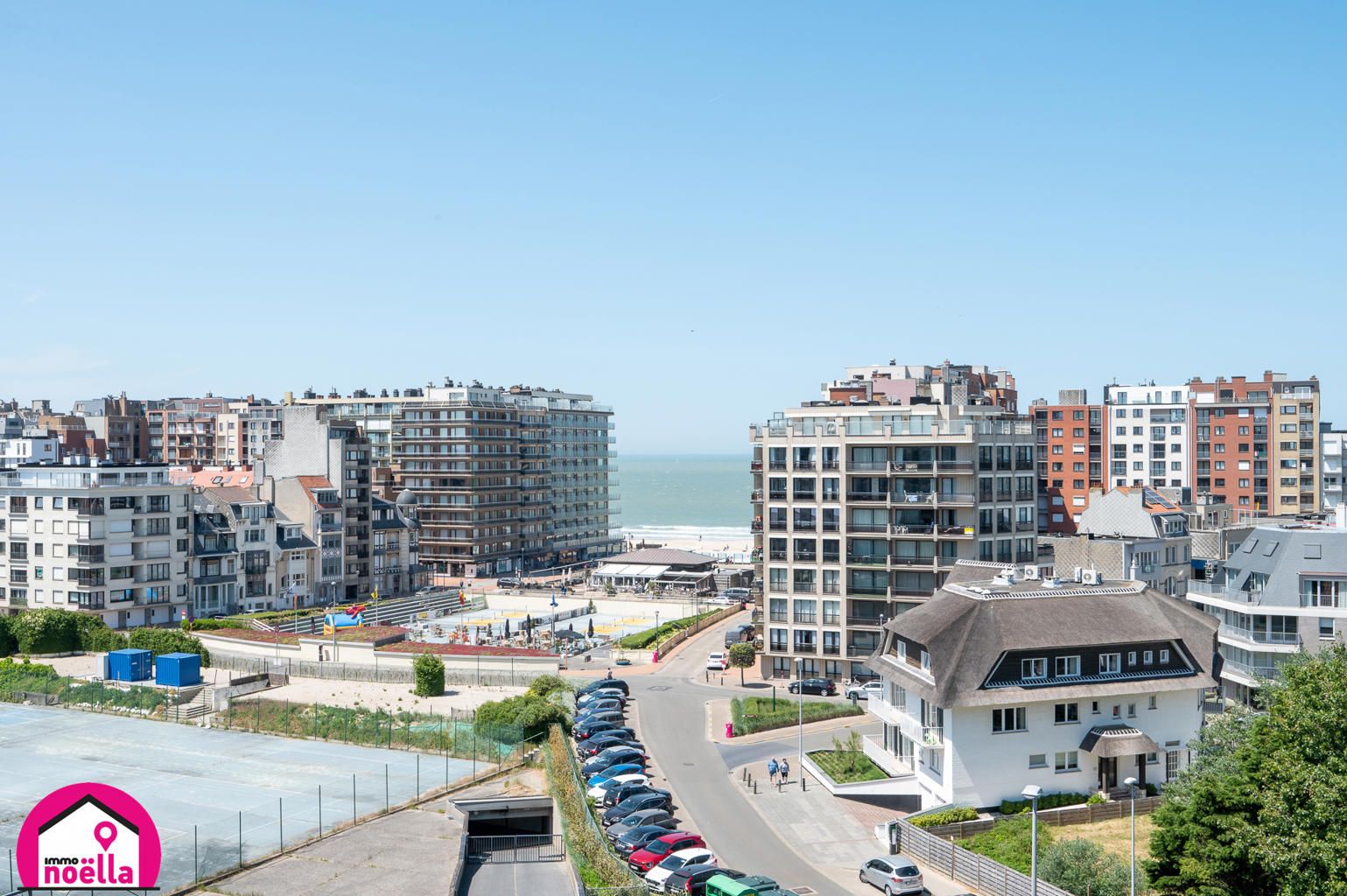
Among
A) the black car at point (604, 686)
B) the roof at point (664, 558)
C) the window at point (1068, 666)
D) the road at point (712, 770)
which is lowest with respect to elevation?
the road at point (712, 770)

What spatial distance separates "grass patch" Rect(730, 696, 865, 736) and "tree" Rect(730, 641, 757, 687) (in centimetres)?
756

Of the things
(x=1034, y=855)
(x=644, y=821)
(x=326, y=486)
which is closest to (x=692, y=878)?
(x=644, y=821)

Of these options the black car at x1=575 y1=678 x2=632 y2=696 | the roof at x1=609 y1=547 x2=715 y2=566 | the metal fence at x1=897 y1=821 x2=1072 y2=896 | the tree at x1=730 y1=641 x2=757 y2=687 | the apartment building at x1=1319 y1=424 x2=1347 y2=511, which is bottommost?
the metal fence at x1=897 y1=821 x2=1072 y2=896

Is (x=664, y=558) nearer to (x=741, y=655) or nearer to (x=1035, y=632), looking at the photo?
(x=741, y=655)

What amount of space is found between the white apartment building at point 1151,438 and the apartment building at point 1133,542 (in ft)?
190

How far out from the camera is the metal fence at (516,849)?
4247 centimetres

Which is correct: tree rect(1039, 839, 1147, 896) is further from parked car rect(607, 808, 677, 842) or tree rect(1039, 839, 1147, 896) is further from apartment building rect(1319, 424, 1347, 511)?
apartment building rect(1319, 424, 1347, 511)

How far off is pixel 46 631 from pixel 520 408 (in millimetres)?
82605

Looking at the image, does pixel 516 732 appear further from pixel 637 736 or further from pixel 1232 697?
pixel 1232 697

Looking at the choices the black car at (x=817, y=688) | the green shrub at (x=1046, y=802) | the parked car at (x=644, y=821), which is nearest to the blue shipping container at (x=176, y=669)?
the black car at (x=817, y=688)

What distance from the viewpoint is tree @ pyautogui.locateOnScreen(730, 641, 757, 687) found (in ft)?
264

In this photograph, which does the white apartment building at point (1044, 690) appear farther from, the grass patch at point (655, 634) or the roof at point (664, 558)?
the roof at point (664, 558)

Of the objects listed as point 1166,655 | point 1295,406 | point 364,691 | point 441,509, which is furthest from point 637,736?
point 1295,406

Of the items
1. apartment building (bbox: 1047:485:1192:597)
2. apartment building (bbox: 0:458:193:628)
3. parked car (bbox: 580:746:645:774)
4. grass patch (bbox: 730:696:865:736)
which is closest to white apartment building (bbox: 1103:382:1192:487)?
apartment building (bbox: 1047:485:1192:597)
